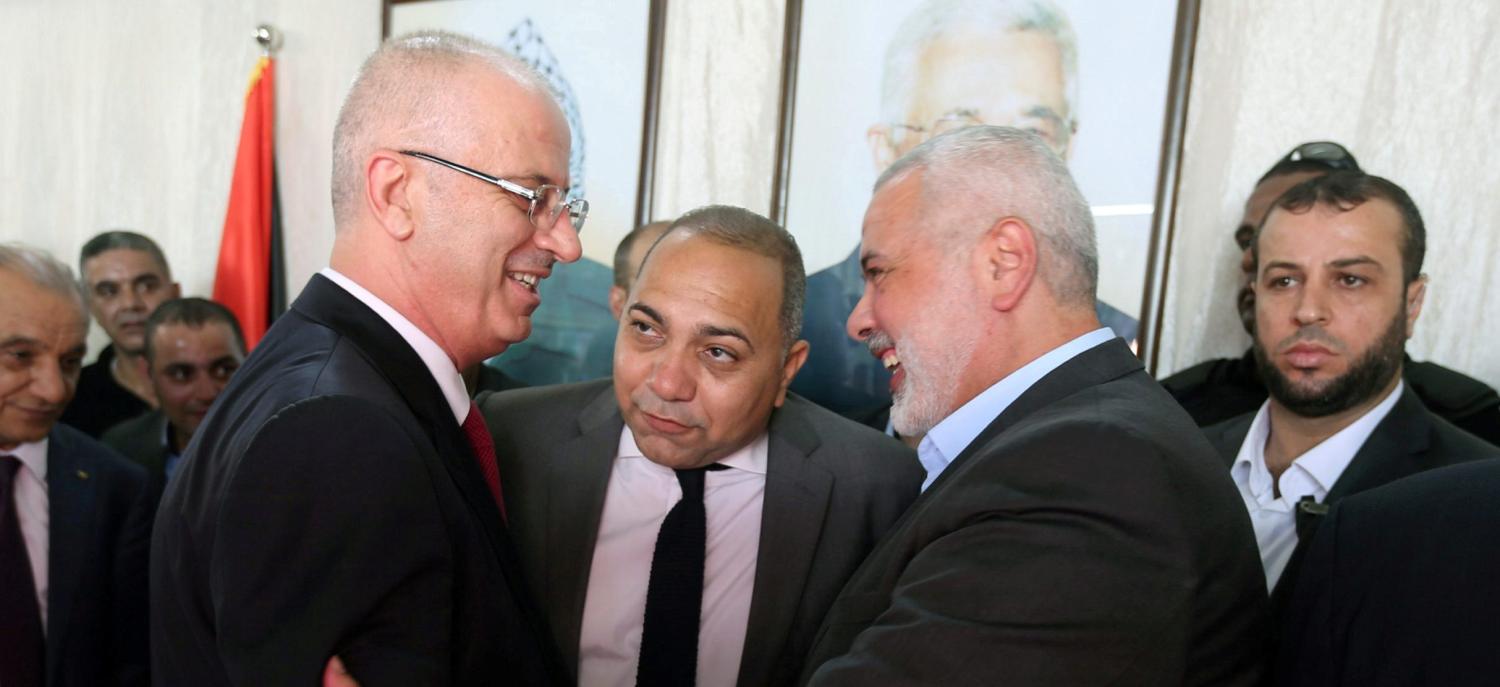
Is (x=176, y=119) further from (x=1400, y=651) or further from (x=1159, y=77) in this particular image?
(x=1400, y=651)

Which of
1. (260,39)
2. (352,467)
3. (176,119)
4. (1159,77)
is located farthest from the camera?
(176,119)

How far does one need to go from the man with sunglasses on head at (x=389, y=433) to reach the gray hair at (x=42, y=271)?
1.43 meters

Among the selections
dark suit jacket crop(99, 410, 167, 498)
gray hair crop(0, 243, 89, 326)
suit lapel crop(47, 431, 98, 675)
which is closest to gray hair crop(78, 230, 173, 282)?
dark suit jacket crop(99, 410, 167, 498)

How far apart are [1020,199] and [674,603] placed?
97cm

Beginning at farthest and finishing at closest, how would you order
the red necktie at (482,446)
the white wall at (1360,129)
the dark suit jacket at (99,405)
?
the dark suit jacket at (99,405) < the white wall at (1360,129) < the red necktie at (482,446)

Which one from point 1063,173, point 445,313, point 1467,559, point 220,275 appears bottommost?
point 220,275

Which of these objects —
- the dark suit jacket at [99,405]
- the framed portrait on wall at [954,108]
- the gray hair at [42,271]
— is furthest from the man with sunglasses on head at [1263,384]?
the dark suit jacket at [99,405]

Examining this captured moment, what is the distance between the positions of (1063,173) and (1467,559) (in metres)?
0.74

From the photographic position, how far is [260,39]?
16.9 feet

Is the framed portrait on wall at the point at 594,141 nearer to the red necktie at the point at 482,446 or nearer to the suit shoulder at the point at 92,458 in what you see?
the suit shoulder at the point at 92,458

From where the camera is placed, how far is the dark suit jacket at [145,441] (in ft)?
12.4

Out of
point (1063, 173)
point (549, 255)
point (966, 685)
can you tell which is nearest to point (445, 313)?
point (549, 255)

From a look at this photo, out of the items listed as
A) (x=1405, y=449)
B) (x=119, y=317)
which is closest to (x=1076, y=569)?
(x=1405, y=449)

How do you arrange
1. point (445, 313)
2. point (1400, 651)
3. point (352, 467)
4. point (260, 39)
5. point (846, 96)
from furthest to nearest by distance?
point (260, 39), point (846, 96), point (445, 313), point (1400, 651), point (352, 467)
